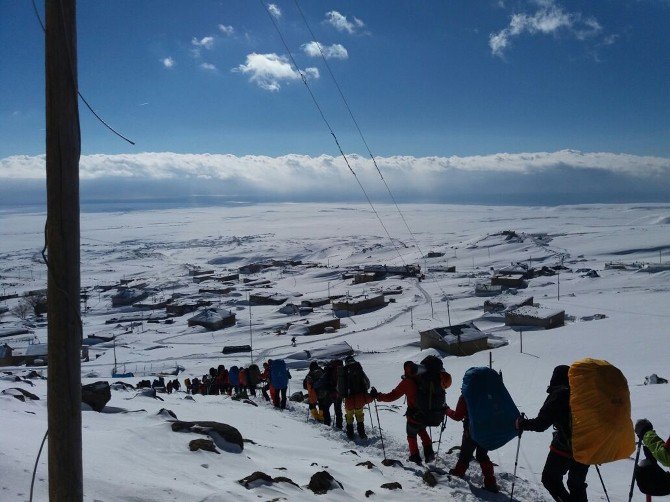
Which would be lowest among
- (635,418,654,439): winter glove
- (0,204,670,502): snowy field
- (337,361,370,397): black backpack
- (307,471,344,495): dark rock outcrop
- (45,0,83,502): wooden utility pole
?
(0,204,670,502): snowy field

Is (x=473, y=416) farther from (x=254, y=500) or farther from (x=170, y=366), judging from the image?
(x=170, y=366)

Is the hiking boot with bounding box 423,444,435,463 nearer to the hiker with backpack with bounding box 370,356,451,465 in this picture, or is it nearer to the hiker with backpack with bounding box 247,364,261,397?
the hiker with backpack with bounding box 370,356,451,465

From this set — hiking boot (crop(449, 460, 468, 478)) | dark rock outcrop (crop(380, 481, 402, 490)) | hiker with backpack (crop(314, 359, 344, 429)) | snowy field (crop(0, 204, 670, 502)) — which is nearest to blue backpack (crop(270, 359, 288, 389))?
snowy field (crop(0, 204, 670, 502))

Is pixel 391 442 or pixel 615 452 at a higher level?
pixel 615 452

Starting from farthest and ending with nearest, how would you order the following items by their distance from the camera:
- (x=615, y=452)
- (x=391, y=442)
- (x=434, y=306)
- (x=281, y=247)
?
(x=281, y=247)
(x=434, y=306)
(x=391, y=442)
(x=615, y=452)

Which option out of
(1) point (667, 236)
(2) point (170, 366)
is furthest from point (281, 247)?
(2) point (170, 366)

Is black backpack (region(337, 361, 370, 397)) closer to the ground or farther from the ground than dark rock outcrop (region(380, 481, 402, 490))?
farther from the ground

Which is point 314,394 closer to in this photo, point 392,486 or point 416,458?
point 416,458

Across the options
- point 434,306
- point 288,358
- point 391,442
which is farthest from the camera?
point 434,306
